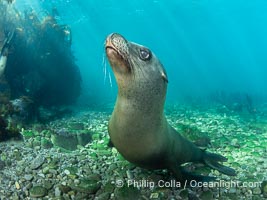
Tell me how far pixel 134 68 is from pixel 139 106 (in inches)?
18.0

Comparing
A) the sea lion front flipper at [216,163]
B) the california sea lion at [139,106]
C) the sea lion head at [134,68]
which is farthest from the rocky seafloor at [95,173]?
the sea lion head at [134,68]

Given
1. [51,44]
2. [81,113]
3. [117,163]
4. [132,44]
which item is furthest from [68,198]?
[51,44]

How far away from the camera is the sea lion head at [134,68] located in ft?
9.85

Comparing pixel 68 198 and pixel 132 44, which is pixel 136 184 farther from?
pixel 132 44

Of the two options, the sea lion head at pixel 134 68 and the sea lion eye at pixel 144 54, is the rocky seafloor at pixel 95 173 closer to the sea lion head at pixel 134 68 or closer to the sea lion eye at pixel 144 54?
the sea lion head at pixel 134 68

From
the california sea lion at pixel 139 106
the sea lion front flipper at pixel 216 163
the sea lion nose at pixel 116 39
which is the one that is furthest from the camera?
the sea lion front flipper at pixel 216 163

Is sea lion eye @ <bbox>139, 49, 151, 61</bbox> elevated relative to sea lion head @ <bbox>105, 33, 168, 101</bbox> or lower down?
elevated

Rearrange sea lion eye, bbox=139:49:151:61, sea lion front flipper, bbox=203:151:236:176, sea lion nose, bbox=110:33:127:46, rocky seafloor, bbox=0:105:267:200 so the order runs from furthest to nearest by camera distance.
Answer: sea lion front flipper, bbox=203:151:236:176
rocky seafloor, bbox=0:105:267:200
sea lion eye, bbox=139:49:151:61
sea lion nose, bbox=110:33:127:46

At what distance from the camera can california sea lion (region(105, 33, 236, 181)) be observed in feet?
10.1

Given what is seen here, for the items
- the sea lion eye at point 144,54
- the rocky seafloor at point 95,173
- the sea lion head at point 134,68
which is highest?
the sea lion eye at point 144,54

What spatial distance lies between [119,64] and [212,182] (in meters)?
2.17

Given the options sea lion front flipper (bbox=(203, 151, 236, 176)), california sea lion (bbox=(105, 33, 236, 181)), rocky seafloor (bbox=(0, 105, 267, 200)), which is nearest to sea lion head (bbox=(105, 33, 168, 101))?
california sea lion (bbox=(105, 33, 236, 181))

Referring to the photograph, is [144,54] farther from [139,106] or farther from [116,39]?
[139,106]

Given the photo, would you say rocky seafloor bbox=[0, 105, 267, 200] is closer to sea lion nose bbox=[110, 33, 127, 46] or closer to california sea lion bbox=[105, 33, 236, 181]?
california sea lion bbox=[105, 33, 236, 181]
